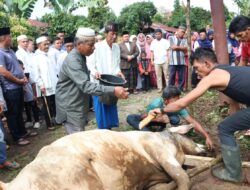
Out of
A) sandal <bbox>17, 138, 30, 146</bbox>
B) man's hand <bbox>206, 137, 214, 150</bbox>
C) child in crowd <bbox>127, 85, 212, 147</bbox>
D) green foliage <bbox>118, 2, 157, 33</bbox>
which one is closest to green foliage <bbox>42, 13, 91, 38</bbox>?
green foliage <bbox>118, 2, 157, 33</bbox>

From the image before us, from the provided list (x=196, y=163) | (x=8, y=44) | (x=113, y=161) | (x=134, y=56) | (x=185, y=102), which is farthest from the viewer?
(x=134, y=56)

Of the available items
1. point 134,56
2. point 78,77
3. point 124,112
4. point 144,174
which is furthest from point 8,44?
point 134,56

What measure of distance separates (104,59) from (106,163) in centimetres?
326

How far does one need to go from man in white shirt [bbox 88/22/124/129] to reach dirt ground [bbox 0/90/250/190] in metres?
1.10

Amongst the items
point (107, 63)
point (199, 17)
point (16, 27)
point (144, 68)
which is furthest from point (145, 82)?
point (199, 17)

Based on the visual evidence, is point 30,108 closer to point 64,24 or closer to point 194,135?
point 194,135

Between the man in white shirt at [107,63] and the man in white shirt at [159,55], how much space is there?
199 inches

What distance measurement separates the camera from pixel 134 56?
1140 centimetres

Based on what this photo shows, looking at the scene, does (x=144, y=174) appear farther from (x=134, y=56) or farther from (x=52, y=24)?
(x=52, y=24)

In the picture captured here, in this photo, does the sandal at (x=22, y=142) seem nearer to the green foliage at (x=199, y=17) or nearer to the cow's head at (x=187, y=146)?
the cow's head at (x=187, y=146)

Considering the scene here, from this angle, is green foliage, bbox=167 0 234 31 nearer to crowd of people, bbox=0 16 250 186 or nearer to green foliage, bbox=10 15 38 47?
green foliage, bbox=10 15 38 47

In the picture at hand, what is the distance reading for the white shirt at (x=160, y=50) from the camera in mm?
11484

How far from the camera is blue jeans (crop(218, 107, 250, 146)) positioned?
163 inches

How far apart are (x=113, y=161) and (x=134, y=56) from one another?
8.03m
